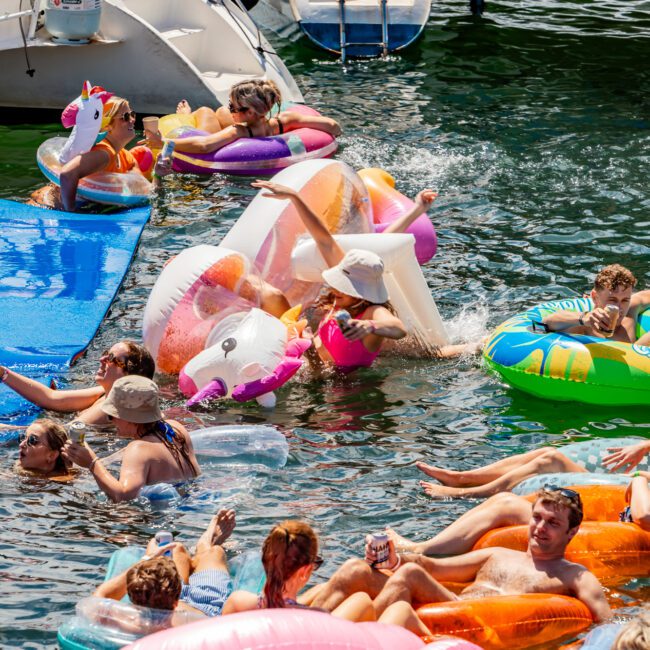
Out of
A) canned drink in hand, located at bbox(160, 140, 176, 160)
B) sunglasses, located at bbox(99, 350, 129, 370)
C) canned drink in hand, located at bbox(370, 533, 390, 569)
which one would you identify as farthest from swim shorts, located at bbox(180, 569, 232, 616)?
canned drink in hand, located at bbox(160, 140, 176, 160)

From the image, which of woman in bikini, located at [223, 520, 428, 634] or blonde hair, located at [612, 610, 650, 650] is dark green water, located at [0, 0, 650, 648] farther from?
blonde hair, located at [612, 610, 650, 650]

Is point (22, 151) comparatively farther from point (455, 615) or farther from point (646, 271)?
point (455, 615)

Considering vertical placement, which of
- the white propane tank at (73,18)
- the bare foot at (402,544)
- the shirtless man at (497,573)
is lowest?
the bare foot at (402,544)

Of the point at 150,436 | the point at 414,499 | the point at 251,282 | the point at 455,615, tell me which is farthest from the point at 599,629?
the point at 251,282

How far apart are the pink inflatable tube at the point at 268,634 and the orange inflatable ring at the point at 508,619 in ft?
2.51

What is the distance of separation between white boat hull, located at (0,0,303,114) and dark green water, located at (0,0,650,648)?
1.14 feet

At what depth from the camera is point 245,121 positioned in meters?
11.4

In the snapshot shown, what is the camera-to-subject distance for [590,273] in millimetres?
9453

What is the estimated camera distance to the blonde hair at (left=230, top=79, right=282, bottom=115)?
1117cm

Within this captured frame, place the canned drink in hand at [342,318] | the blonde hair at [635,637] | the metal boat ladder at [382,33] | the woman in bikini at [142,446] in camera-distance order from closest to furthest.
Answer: the blonde hair at [635,637]
the woman in bikini at [142,446]
the canned drink in hand at [342,318]
the metal boat ladder at [382,33]

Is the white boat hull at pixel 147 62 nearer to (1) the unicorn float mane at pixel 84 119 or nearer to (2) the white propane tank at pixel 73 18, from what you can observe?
(2) the white propane tank at pixel 73 18

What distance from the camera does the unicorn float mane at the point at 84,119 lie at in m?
9.91

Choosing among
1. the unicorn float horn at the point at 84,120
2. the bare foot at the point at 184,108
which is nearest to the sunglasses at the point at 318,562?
the unicorn float horn at the point at 84,120

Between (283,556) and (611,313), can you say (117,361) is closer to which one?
(283,556)
